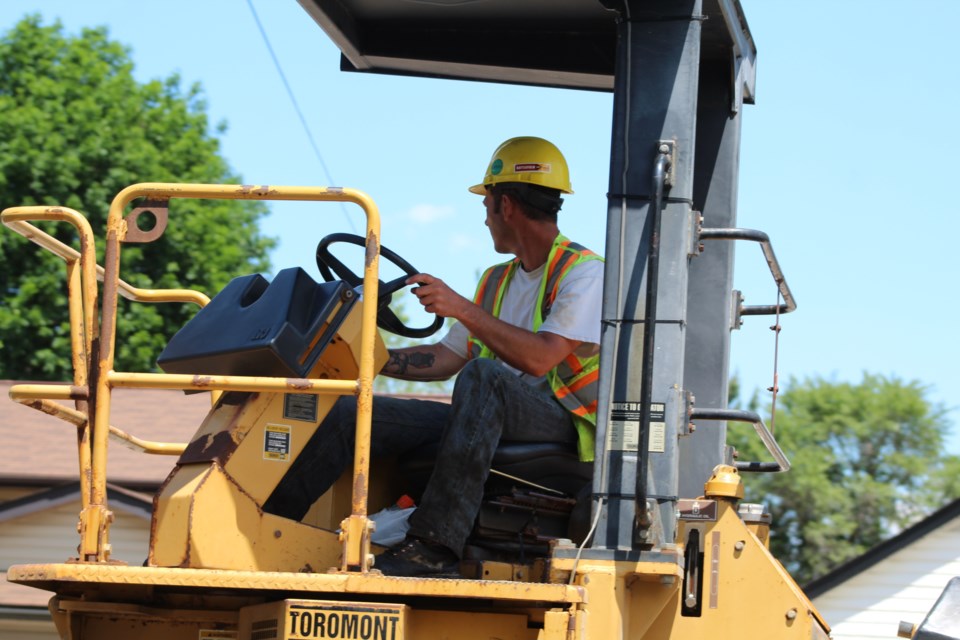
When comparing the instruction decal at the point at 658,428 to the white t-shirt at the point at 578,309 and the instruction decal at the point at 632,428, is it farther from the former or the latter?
the white t-shirt at the point at 578,309

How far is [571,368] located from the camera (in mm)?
5211

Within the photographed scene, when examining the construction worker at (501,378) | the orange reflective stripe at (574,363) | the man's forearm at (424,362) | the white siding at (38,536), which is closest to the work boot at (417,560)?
the construction worker at (501,378)

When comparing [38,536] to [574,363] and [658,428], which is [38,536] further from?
[658,428]

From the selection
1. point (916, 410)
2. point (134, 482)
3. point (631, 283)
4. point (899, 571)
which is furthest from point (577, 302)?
point (916, 410)

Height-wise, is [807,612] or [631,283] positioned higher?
[631,283]

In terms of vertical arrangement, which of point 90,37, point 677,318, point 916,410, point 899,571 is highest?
point 90,37

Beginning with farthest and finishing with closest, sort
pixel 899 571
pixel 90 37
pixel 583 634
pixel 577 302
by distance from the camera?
pixel 90 37, pixel 899 571, pixel 577 302, pixel 583 634

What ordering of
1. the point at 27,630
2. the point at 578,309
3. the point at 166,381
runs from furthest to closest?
1. the point at 27,630
2. the point at 578,309
3. the point at 166,381

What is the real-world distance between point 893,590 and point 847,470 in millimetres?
25409

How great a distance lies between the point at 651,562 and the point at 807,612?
26.9 inches

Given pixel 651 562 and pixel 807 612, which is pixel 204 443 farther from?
pixel 807 612

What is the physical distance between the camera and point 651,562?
435cm

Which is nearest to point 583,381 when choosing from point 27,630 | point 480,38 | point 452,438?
point 452,438

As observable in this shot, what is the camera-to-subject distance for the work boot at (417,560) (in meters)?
4.64
